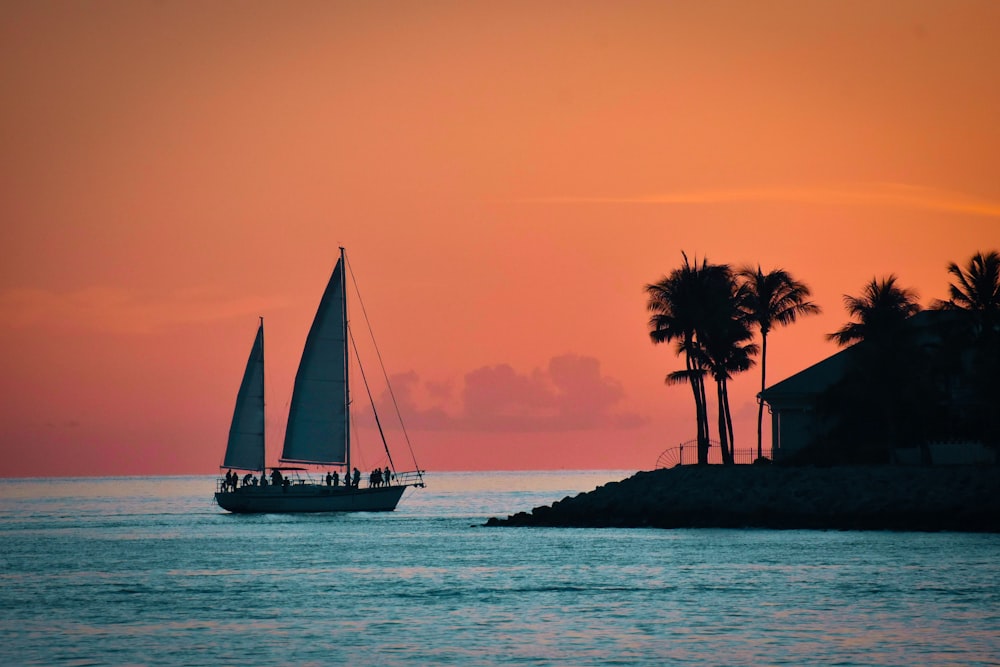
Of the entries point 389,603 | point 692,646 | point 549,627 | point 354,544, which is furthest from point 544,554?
point 692,646

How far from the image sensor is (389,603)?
3875cm

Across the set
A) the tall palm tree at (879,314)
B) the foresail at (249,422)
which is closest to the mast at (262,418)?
the foresail at (249,422)

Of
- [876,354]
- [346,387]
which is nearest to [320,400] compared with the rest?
[346,387]

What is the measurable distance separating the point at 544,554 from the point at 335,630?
21645 millimetres

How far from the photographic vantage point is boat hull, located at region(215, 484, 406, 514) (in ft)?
277

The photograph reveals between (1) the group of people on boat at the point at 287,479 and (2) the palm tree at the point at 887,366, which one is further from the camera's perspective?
(1) the group of people on boat at the point at 287,479

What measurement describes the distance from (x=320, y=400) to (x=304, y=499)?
755 centimetres

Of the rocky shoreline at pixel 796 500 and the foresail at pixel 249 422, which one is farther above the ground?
the foresail at pixel 249 422

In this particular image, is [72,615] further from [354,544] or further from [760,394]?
[760,394]

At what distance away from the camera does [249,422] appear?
8825 cm

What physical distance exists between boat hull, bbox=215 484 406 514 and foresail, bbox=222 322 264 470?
1924 millimetres

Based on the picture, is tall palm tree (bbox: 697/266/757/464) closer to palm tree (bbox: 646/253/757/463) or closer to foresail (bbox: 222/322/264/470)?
palm tree (bbox: 646/253/757/463)

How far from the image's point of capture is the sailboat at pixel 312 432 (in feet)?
269

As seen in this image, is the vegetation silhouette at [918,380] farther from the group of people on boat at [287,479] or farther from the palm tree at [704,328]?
the group of people on boat at [287,479]
